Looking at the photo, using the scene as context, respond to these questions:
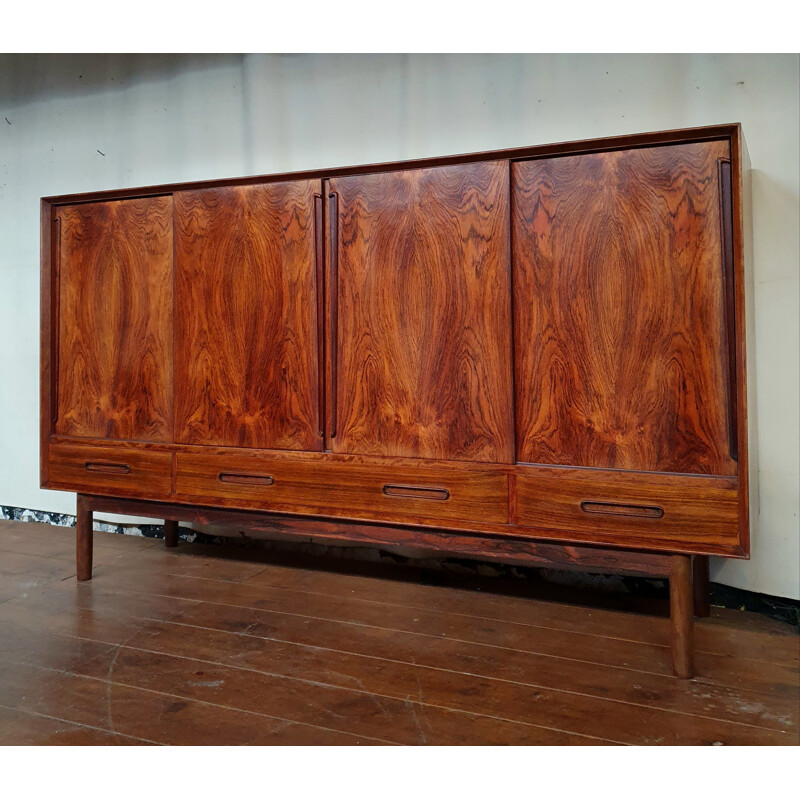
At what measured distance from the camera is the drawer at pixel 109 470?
7.59 ft

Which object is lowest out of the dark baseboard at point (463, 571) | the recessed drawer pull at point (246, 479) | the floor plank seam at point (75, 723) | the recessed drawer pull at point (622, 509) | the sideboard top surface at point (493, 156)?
the floor plank seam at point (75, 723)

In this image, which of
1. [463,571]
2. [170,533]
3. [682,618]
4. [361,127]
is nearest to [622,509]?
[682,618]

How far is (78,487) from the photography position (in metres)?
2.44

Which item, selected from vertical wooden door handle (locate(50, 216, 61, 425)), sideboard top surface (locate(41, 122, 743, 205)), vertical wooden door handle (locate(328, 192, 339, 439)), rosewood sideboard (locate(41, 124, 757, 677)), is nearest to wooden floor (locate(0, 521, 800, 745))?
rosewood sideboard (locate(41, 124, 757, 677))

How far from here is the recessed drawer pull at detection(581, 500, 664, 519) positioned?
1.73m

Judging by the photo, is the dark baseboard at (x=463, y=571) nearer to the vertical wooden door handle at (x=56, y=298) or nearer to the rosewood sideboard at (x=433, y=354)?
the rosewood sideboard at (x=433, y=354)

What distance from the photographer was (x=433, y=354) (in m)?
1.97

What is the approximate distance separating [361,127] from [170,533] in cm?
198

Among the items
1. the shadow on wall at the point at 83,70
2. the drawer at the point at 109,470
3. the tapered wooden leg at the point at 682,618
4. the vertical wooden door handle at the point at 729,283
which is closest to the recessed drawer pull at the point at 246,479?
the drawer at the point at 109,470

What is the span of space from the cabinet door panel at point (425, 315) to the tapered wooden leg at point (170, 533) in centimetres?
134

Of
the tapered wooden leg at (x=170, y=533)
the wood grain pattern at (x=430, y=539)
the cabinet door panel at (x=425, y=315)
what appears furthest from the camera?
the tapered wooden leg at (x=170, y=533)

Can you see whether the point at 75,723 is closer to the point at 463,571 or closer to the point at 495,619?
the point at 495,619

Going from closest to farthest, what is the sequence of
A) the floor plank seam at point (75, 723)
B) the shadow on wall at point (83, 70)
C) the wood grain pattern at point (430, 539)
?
the floor plank seam at point (75, 723) < the wood grain pattern at point (430, 539) < the shadow on wall at point (83, 70)

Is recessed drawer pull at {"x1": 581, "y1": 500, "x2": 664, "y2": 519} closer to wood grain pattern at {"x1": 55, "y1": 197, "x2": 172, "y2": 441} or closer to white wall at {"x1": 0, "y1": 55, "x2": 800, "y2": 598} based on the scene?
white wall at {"x1": 0, "y1": 55, "x2": 800, "y2": 598}
